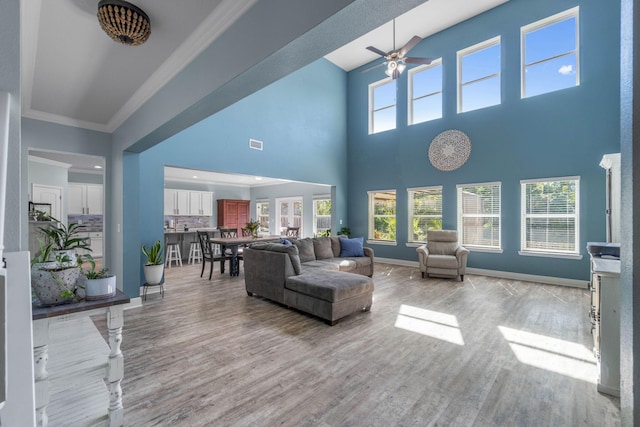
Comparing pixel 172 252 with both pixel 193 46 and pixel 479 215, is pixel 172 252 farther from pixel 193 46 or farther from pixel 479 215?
pixel 479 215

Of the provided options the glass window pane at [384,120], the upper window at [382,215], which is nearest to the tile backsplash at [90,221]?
the upper window at [382,215]

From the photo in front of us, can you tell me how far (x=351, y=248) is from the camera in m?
5.96

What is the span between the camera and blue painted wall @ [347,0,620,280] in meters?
4.85

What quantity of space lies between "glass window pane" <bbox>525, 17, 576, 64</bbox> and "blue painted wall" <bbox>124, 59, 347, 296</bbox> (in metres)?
4.57

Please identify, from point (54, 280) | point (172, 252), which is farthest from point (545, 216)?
point (172, 252)

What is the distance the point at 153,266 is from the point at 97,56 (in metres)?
3.00

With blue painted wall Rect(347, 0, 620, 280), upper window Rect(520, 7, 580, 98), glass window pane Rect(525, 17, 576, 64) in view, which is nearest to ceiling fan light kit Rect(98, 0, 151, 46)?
blue painted wall Rect(347, 0, 620, 280)

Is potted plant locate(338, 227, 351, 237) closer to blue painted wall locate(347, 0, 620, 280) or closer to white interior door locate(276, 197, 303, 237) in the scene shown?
blue painted wall locate(347, 0, 620, 280)

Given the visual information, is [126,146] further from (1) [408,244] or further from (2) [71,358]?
(1) [408,244]

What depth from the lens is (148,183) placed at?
4496 mm

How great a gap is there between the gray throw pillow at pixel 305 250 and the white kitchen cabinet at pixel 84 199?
6489 mm

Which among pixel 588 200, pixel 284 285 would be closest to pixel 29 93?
pixel 284 285

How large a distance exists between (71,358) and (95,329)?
77 cm

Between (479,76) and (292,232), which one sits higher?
(479,76)
